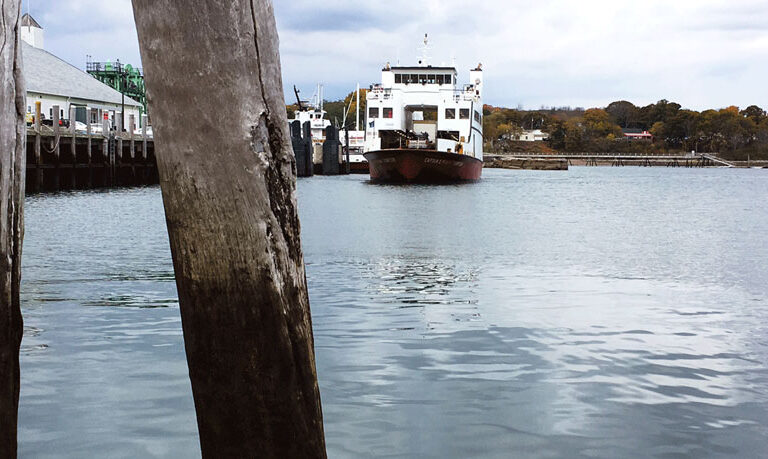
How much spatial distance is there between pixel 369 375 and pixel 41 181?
29.7 m

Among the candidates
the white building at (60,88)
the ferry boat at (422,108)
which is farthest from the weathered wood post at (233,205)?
the white building at (60,88)

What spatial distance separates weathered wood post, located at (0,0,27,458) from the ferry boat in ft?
138

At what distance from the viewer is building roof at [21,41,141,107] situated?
48.2 meters

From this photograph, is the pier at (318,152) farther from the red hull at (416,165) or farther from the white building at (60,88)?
the red hull at (416,165)

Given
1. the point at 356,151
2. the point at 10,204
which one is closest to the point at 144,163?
the point at 356,151

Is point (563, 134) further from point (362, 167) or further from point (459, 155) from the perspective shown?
point (459, 155)

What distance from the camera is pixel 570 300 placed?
34.3ft

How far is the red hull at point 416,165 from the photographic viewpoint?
44375mm

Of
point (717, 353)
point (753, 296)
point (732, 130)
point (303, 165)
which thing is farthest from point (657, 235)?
point (732, 130)

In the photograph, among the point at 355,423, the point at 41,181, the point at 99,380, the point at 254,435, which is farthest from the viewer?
the point at 41,181

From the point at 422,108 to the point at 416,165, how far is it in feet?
26.9

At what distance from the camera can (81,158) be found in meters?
38.7

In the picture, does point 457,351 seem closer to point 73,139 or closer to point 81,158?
point 73,139

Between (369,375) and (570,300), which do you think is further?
(570,300)
